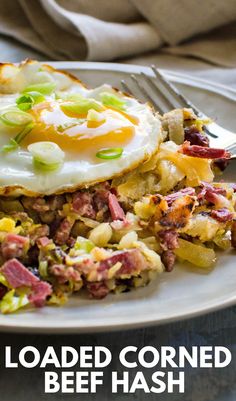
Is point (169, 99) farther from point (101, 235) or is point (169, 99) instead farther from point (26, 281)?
point (26, 281)

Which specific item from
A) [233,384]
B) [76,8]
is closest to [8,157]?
[233,384]

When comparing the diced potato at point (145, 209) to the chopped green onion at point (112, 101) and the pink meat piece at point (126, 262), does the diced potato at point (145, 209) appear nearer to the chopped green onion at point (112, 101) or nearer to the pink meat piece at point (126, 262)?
the pink meat piece at point (126, 262)

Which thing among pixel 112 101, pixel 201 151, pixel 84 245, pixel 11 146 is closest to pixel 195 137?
pixel 201 151

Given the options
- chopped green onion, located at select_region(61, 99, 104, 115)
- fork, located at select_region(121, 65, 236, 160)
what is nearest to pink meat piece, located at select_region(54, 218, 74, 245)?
chopped green onion, located at select_region(61, 99, 104, 115)

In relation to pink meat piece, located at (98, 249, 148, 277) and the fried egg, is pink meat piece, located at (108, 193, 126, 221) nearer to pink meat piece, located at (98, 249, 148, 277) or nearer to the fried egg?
the fried egg

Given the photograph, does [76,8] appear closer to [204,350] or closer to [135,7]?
[135,7]

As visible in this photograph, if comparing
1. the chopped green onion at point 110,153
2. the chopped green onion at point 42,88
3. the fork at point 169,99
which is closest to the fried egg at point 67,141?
the chopped green onion at point 110,153
